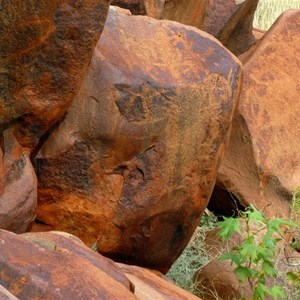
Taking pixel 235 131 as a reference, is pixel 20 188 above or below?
above

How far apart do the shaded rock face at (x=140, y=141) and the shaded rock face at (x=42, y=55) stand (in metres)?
0.28

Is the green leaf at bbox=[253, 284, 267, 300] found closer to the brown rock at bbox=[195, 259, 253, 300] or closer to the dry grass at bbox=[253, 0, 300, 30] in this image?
the brown rock at bbox=[195, 259, 253, 300]

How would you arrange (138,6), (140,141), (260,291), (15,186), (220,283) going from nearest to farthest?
1. (15,186)
2. (260,291)
3. (140,141)
4. (220,283)
5. (138,6)

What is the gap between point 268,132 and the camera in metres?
6.20

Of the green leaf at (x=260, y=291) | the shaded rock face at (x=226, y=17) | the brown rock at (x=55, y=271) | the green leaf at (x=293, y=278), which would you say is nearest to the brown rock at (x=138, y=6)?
the shaded rock face at (x=226, y=17)

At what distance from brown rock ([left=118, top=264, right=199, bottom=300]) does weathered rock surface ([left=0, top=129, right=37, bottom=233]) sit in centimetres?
40

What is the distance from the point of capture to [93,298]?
9.36 feet

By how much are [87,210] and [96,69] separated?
0.55 meters

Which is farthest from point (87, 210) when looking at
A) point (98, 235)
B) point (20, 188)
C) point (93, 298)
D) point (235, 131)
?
point (235, 131)

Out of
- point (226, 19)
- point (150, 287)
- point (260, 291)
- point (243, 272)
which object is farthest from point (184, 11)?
point (150, 287)

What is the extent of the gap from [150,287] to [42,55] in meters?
0.83

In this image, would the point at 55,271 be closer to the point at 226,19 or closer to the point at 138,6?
the point at 138,6

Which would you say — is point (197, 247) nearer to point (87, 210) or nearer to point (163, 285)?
point (87, 210)

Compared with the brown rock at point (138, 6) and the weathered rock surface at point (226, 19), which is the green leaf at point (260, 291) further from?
the weathered rock surface at point (226, 19)
